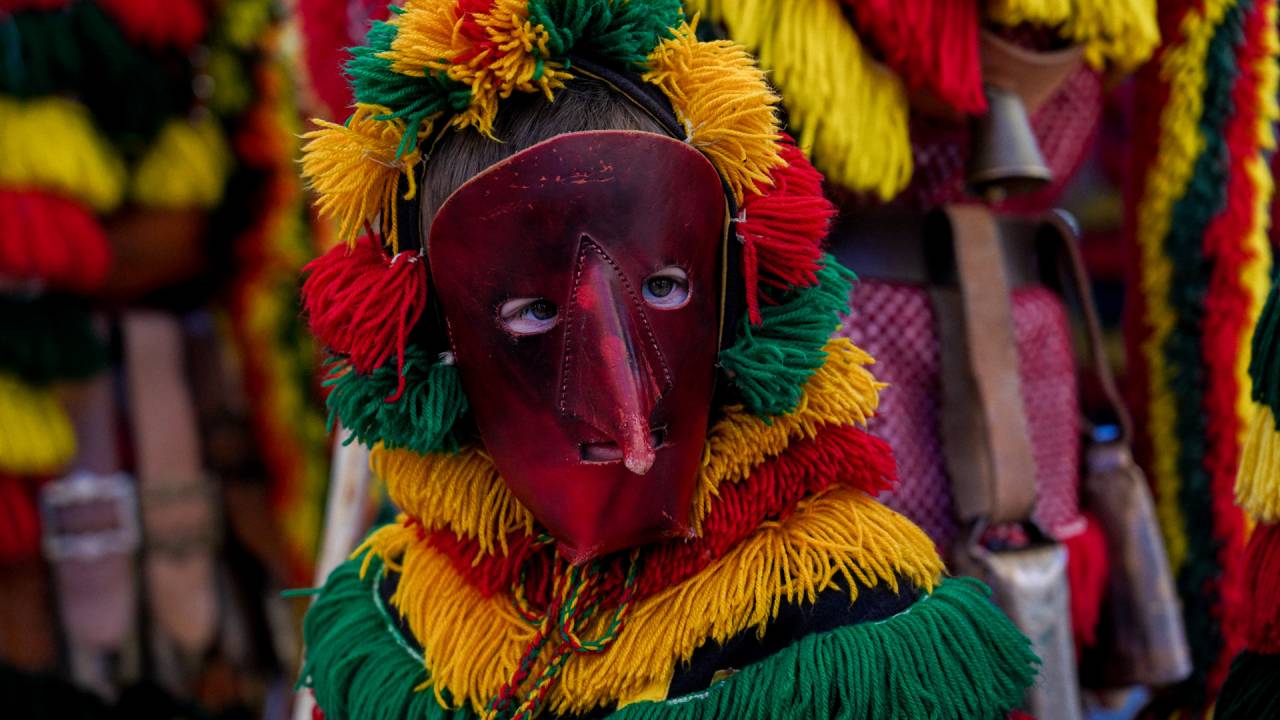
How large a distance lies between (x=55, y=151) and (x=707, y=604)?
4.69ft

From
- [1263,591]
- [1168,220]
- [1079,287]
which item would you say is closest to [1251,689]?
[1263,591]

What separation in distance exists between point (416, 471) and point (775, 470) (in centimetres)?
28

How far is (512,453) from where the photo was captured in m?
0.80

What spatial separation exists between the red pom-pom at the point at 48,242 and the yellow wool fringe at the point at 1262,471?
164 centimetres

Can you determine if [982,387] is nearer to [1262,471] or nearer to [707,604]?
[1262,471]

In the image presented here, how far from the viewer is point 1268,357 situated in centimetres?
84

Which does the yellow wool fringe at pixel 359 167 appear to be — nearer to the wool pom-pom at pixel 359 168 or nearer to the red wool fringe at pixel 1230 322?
the wool pom-pom at pixel 359 168

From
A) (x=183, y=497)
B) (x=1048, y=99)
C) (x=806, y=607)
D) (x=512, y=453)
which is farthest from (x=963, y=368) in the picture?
(x=183, y=497)

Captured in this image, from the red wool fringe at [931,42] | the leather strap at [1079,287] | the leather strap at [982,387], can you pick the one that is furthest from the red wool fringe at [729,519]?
the leather strap at [1079,287]

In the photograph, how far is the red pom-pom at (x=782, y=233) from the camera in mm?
809

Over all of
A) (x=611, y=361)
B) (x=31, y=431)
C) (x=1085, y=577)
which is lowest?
(x=31, y=431)

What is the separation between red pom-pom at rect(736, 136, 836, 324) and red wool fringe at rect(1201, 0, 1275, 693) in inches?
25.0

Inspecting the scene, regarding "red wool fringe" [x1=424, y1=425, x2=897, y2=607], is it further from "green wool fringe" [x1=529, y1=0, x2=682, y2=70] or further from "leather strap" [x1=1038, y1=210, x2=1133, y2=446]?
"leather strap" [x1=1038, y1=210, x2=1133, y2=446]

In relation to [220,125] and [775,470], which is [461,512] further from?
[220,125]
